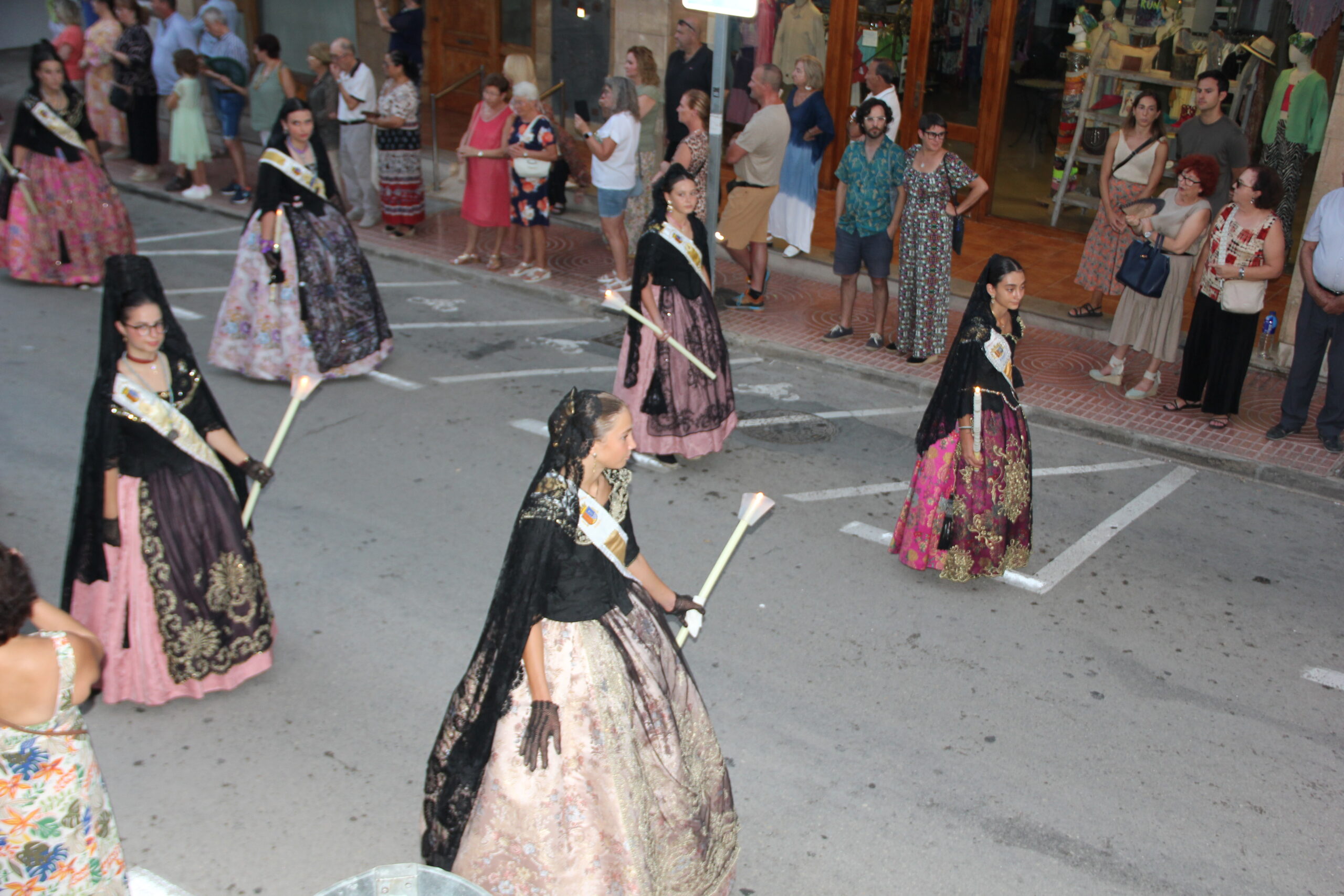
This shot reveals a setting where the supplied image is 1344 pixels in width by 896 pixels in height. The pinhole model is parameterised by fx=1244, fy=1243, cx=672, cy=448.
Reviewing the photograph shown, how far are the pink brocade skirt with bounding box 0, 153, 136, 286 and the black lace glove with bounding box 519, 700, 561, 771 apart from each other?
8969 mm

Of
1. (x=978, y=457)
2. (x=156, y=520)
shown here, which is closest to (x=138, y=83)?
(x=156, y=520)

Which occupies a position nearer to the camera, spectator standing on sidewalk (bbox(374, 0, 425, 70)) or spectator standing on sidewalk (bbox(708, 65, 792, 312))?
spectator standing on sidewalk (bbox(708, 65, 792, 312))

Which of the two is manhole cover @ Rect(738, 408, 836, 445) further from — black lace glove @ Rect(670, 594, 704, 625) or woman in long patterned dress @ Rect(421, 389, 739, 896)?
woman in long patterned dress @ Rect(421, 389, 739, 896)

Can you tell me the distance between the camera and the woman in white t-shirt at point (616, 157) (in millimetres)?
11156

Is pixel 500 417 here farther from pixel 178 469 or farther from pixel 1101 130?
pixel 1101 130

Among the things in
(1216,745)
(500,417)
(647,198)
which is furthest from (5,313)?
(1216,745)

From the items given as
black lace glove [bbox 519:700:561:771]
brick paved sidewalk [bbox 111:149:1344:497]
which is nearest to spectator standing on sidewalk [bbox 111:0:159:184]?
brick paved sidewalk [bbox 111:149:1344:497]

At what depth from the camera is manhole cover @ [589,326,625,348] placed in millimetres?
10453

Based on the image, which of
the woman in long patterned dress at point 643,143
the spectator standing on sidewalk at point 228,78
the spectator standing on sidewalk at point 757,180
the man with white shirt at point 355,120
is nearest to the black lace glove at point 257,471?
the spectator standing on sidewalk at point 757,180

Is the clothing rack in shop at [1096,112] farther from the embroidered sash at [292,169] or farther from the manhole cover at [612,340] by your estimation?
the embroidered sash at [292,169]

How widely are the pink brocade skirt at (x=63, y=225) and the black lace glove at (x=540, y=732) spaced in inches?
353

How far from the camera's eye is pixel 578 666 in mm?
3918

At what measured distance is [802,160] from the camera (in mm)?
11859

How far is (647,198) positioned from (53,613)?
8668 mm
